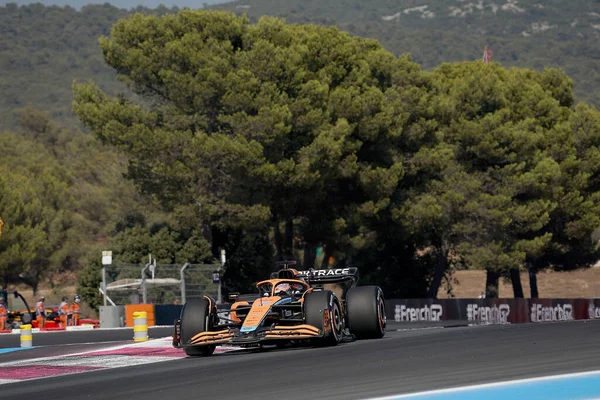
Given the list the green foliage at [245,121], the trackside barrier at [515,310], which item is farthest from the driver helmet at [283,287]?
the green foliage at [245,121]

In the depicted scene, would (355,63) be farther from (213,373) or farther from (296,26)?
(213,373)

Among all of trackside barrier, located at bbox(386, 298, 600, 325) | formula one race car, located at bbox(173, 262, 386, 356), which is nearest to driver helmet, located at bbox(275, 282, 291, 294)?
formula one race car, located at bbox(173, 262, 386, 356)

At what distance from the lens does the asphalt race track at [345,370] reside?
9.82 metres

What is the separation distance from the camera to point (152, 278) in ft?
109

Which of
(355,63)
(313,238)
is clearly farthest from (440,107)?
(313,238)

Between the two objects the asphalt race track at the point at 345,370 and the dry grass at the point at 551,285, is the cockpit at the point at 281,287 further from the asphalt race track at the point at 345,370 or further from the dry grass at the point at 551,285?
the dry grass at the point at 551,285

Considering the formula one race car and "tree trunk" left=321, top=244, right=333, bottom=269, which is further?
"tree trunk" left=321, top=244, right=333, bottom=269

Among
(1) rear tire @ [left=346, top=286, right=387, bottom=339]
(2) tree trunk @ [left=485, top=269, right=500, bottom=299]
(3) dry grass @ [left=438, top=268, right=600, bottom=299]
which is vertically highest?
(1) rear tire @ [left=346, top=286, right=387, bottom=339]

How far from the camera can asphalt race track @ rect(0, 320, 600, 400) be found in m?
9.82

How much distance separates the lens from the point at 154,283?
3350 centimetres

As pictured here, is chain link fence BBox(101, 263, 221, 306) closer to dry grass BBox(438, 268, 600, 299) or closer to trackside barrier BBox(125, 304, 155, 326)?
trackside barrier BBox(125, 304, 155, 326)

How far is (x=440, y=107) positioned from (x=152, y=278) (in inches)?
793

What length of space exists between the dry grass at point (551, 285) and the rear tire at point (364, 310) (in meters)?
54.0

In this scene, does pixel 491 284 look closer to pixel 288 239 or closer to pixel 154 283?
pixel 288 239
